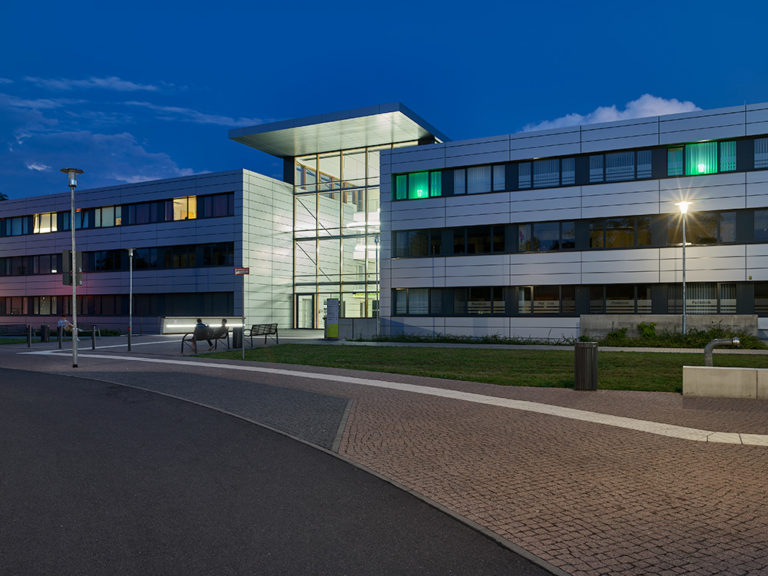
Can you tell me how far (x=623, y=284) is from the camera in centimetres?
2861

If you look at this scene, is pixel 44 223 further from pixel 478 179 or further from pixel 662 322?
pixel 662 322

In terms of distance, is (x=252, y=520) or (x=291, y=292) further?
(x=291, y=292)

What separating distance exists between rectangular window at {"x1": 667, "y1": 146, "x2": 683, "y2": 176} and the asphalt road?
84.7ft

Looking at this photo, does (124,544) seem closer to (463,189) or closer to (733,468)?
(733,468)

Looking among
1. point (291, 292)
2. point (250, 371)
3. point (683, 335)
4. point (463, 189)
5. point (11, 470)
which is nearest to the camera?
point (11, 470)

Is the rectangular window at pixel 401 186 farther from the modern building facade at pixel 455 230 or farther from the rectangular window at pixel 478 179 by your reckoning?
the rectangular window at pixel 478 179

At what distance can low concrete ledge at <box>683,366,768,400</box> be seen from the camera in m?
10.8

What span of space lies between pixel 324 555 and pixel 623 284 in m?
27.3

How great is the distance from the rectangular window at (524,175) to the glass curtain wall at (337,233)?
11.2 metres

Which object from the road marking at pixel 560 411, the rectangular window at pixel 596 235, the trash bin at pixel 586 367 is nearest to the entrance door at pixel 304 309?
the rectangular window at pixel 596 235

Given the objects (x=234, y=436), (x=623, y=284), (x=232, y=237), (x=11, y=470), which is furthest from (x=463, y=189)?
(x=11, y=470)

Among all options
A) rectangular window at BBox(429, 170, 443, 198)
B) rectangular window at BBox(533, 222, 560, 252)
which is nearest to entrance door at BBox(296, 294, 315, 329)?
rectangular window at BBox(429, 170, 443, 198)

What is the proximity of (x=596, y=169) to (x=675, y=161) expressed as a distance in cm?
351

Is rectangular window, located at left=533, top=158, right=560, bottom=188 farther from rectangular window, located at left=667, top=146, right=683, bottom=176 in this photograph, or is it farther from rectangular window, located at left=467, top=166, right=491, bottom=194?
rectangular window, located at left=667, top=146, right=683, bottom=176
